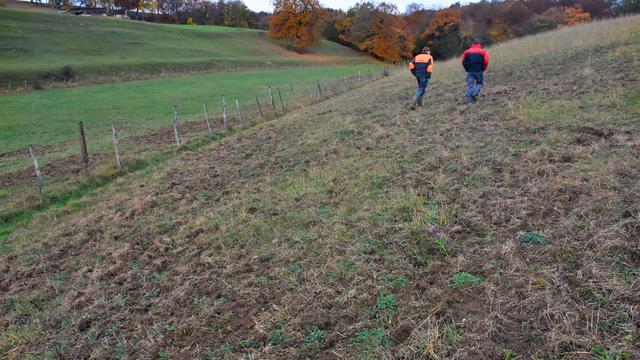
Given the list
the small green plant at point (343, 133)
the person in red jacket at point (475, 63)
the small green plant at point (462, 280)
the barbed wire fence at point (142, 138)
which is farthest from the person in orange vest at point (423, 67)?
the small green plant at point (462, 280)

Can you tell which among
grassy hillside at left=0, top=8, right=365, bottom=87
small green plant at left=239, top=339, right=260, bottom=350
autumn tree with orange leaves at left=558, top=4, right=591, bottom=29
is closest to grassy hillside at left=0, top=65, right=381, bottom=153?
grassy hillside at left=0, top=8, right=365, bottom=87

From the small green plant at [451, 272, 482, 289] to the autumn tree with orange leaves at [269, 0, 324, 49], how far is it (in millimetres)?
73197

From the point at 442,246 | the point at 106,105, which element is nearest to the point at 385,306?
the point at 442,246

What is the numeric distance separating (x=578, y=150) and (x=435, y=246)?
10.9 feet

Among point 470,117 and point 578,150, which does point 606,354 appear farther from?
point 470,117

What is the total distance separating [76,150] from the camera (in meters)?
16.5

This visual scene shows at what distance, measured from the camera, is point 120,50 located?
53.2m

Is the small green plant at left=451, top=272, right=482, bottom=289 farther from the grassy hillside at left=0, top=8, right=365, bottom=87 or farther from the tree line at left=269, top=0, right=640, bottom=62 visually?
the tree line at left=269, top=0, right=640, bottom=62

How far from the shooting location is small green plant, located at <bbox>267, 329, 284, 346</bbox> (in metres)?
4.16

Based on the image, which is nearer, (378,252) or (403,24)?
(378,252)

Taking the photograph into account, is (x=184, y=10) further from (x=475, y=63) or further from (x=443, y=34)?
(x=475, y=63)

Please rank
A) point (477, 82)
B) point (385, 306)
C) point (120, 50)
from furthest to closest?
point (120, 50) → point (477, 82) → point (385, 306)

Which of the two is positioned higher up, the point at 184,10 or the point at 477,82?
the point at 184,10

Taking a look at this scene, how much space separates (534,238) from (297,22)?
75493 mm
